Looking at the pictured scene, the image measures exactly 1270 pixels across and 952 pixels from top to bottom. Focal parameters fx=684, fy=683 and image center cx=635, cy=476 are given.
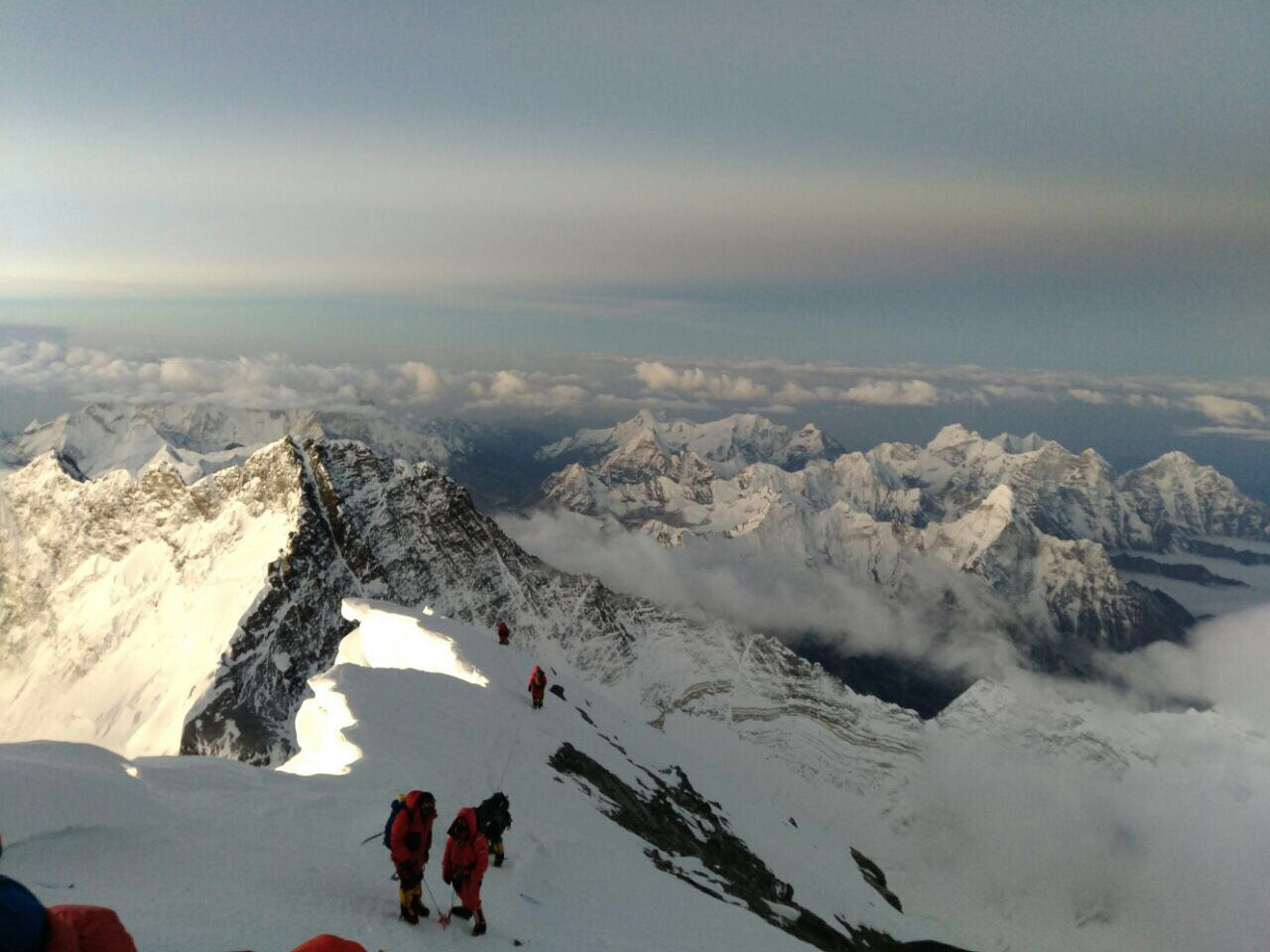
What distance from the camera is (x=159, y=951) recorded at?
32.9 feet

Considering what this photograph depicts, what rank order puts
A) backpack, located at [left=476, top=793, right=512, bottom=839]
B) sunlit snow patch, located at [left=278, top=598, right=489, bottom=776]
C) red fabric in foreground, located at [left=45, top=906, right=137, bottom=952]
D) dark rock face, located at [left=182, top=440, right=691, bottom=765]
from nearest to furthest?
red fabric in foreground, located at [left=45, top=906, right=137, bottom=952] → backpack, located at [left=476, top=793, right=512, bottom=839] → sunlit snow patch, located at [left=278, top=598, right=489, bottom=776] → dark rock face, located at [left=182, top=440, right=691, bottom=765]

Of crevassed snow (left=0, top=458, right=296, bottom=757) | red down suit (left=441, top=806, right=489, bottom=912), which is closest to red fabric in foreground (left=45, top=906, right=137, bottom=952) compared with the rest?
red down suit (left=441, top=806, right=489, bottom=912)

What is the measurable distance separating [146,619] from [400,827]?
670 feet

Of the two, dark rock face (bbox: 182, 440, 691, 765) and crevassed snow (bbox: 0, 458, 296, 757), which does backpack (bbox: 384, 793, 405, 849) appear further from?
crevassed snow (bbox: 0, 458, 296, 757)

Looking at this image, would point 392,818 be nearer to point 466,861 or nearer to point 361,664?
point 466,861

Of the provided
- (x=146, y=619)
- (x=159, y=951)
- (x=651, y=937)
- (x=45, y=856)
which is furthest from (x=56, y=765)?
(x=146, y=619)

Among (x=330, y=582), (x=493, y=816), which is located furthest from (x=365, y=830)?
(x=330, y=582)

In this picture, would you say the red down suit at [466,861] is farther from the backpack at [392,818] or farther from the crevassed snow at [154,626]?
the crevassed snow at [154,626]

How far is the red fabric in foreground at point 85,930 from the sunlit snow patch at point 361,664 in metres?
18.9

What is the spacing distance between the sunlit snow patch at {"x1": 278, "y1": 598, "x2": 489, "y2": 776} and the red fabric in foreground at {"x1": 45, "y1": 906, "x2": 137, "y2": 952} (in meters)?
18.9

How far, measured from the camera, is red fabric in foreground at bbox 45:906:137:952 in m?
5.86

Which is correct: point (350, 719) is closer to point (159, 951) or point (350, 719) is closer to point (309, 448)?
point (159, 951)

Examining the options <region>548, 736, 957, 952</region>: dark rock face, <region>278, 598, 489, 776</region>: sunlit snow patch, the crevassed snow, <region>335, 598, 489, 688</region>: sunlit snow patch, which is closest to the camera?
<region>278, 598, 489, 776</region>: sunlit snow patch

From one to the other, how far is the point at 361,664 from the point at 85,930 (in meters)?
43.3
